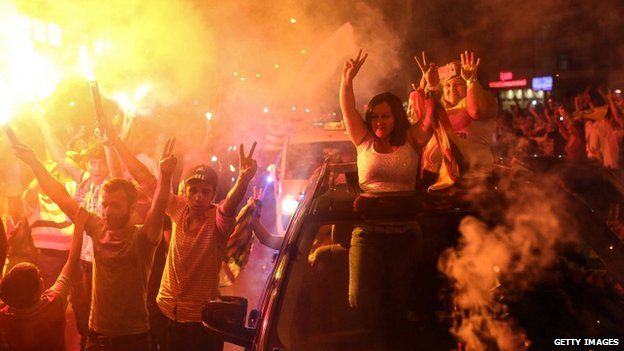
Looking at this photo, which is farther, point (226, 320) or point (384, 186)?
point (384, 186)

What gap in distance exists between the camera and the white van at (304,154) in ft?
33.0

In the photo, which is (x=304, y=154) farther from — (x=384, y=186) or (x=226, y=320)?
(x=226, y=320)

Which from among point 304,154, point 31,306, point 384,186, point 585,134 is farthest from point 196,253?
point 585,134

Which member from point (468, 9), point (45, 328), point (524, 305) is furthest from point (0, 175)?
point (468, 9)

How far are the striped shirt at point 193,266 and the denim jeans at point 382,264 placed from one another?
4.47ft

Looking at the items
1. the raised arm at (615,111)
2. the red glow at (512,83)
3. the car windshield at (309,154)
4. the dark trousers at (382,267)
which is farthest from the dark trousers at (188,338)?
the red glow at (512,83)

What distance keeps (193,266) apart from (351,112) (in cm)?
147

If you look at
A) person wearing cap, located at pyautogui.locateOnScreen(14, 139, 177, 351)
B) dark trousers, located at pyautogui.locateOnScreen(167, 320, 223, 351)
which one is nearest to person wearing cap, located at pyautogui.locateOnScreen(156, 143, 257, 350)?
dark trousers, located at pyautogui.locateOnScreen(167, 320, 223, 351)

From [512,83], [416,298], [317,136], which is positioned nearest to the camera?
[416,298]

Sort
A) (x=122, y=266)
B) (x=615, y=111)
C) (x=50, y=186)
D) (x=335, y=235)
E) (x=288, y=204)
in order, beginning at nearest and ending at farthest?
1. (x=335, y=235)
2. (x=122, y=266)
3. (x=50, y=186)
4. (x=288, y=204)
5. (x=615, y=111)

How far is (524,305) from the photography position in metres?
2.88

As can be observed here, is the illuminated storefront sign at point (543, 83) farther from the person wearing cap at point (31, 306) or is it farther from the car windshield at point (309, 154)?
the person wearing cap at point (31, 306)

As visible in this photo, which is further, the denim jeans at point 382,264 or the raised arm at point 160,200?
the raised arm at point 160,200

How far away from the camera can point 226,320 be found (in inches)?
108
